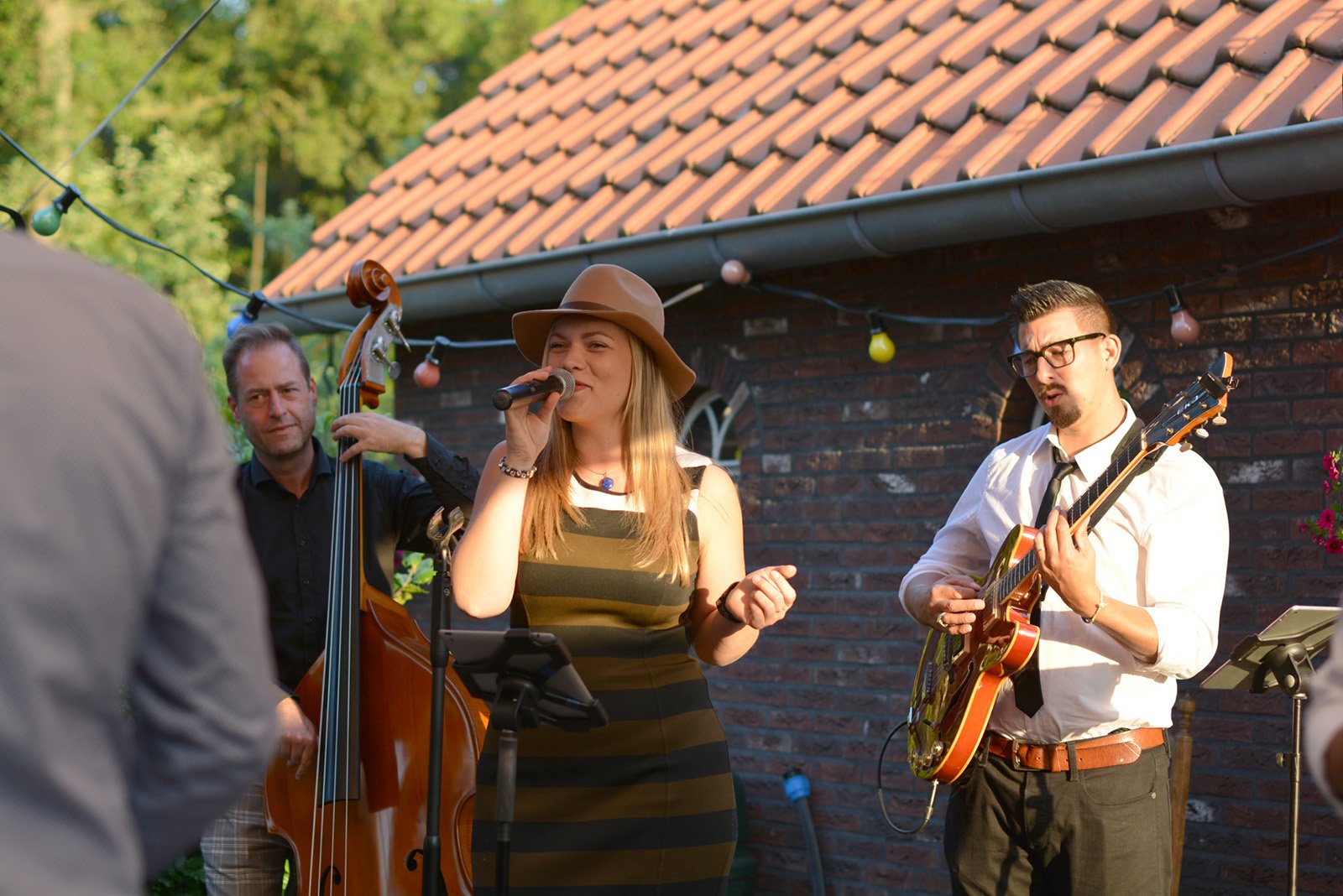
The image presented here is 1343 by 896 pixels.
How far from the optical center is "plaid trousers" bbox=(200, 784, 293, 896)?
3.59 meters

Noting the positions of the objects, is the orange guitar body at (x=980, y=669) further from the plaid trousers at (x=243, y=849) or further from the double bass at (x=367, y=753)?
the plaid trousers at (x=243, y=849)

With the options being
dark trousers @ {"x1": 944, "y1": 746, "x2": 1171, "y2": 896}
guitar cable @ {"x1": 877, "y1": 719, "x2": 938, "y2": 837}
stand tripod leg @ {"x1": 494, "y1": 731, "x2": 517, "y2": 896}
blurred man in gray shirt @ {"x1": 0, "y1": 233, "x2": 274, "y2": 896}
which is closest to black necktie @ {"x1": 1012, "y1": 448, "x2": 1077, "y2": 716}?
dark trousers @ {"x1": 944, "y1": 746, "x2": 1171, "y2": 896}

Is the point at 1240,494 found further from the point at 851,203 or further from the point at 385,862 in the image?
the point at 385,862

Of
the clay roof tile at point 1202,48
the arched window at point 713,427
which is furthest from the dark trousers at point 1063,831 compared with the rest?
the arched window at point 713,427

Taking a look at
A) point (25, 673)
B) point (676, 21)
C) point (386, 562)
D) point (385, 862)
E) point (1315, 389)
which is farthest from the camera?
point (676, 21)

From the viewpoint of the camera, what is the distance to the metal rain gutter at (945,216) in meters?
4.15

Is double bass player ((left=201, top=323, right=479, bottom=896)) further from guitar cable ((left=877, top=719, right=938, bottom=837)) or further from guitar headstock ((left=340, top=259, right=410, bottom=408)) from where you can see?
guitar cable ((left=877, top=719, right=938, bottom=837))

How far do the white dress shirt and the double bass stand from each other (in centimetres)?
124

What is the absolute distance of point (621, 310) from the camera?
3.13m

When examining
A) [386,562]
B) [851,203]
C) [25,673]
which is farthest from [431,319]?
[25,673]

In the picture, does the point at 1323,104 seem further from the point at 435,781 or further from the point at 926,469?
the point at 435,781

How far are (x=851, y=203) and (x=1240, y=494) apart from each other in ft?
5.22

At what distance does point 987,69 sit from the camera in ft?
18.1

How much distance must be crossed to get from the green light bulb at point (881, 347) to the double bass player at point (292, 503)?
213 cm
